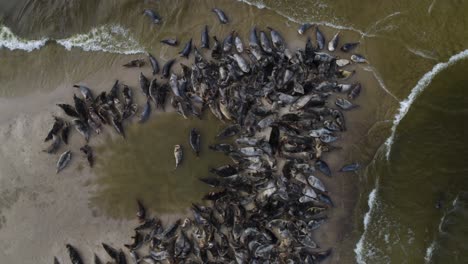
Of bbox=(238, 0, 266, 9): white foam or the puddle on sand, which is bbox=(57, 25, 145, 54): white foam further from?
bbox=(238, 0, 266, 9): white foam

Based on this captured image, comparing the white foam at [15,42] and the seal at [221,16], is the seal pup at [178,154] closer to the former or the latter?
the seal at [221,16]

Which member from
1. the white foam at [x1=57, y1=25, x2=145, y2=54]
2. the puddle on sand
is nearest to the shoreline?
the white foam at [x1=57, y1=25, x2=145, y2=54]

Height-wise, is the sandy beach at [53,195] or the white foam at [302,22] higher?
the white foam at [302,22]

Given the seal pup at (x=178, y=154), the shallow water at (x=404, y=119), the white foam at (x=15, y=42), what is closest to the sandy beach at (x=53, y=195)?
the shallow water at (x=404, y=119)

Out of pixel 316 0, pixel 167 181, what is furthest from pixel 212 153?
pixel 316 0

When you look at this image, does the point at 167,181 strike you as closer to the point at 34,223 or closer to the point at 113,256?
the point at 113,256

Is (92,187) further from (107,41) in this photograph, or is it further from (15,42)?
(15,42)
